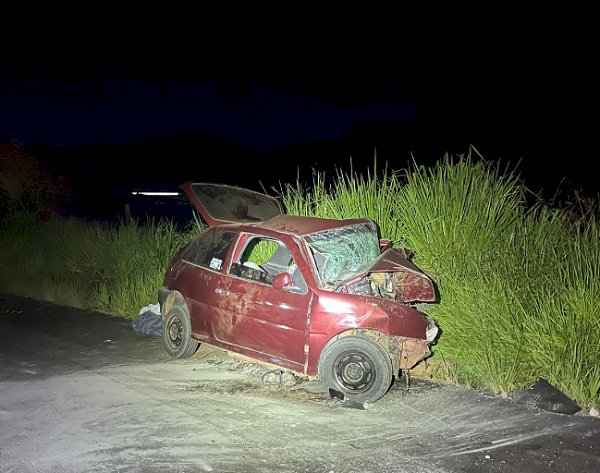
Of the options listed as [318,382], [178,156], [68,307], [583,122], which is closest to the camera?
[318,382]

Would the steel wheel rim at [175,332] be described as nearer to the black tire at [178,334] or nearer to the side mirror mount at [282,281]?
the black tire at [178,334]

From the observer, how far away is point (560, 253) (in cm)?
805

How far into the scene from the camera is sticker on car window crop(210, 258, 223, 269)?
308 inches

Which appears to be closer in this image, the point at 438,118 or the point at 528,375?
the point at 528,375

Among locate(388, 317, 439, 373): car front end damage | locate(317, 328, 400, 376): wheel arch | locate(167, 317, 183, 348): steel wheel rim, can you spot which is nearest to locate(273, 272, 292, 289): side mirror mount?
locate(317, 328, 400, 376): wheel arch

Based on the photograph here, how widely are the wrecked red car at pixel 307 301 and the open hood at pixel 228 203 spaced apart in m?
0.02

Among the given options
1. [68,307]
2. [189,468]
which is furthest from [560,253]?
[68,307]

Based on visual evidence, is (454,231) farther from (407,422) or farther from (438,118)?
(438,118)

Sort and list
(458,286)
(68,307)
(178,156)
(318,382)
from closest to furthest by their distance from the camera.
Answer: (318,382) < (458,286) < (68,307) < (178,156)

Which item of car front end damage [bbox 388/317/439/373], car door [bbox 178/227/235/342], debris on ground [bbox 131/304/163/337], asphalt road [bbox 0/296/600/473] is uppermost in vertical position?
car door [bbox 178/227/235/342]

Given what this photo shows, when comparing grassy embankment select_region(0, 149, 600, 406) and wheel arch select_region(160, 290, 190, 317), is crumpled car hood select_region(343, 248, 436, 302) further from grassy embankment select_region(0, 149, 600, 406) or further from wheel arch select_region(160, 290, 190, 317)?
wheel arch select_region(160, 290, 190, 317)

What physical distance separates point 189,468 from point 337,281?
2.86 meters

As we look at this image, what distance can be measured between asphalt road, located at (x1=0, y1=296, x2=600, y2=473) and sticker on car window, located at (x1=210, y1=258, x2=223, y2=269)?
1286mm

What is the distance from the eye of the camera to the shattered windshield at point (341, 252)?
7160mm
